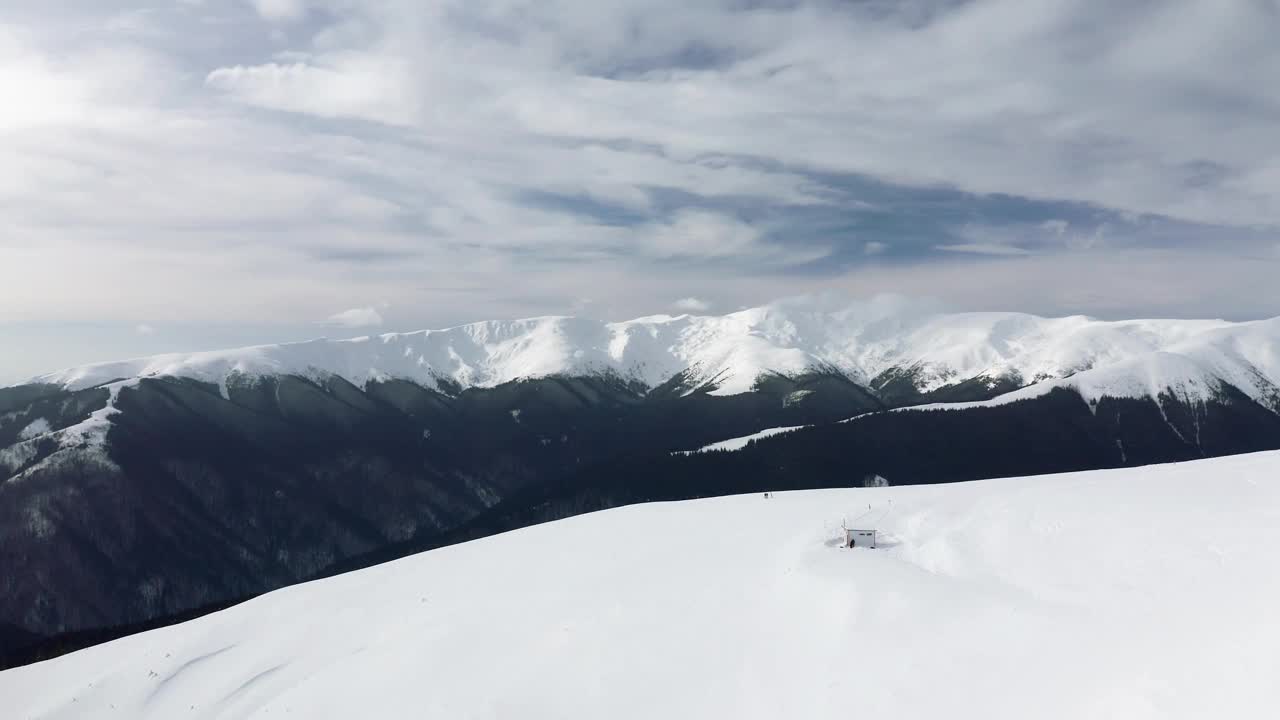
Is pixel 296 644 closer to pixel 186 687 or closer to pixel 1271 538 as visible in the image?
pixel 186 687

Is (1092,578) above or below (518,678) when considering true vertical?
above

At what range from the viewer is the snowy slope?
686 inches

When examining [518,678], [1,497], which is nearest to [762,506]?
[518,678]

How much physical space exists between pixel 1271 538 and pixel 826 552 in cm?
1534

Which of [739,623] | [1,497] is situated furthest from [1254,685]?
[1,497]

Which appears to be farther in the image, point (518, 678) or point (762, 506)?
point (762, 506)

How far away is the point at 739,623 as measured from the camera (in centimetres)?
2338

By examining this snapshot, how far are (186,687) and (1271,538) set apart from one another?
1636 inches

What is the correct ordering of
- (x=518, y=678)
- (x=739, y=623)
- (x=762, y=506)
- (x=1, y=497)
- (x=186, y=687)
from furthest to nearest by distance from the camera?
(x=1, y=497) → (x=762, y=506) → (x=186, y=687) → (x=739, y=623) → (x=518, y=678)

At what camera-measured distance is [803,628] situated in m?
22.1

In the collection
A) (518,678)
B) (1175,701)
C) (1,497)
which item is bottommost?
(1,497)

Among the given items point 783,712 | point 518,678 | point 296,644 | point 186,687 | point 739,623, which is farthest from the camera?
point 296,644

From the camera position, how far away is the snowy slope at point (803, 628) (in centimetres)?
1742

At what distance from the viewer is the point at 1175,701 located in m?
14.8
